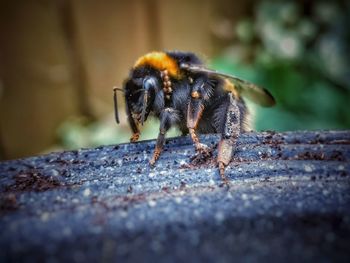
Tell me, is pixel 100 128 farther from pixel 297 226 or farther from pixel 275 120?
pixel 297 226

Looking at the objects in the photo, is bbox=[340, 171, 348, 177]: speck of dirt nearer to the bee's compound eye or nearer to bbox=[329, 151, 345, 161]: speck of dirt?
bbox=[329, 151, 345, 161]: speck of dirt

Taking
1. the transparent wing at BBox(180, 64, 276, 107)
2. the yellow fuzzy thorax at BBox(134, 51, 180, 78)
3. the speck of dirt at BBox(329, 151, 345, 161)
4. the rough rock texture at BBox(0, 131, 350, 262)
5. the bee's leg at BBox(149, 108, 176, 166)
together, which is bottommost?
the rough rock texture at BBox(0, 131, 350, 262)

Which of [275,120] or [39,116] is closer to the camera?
[275,120]

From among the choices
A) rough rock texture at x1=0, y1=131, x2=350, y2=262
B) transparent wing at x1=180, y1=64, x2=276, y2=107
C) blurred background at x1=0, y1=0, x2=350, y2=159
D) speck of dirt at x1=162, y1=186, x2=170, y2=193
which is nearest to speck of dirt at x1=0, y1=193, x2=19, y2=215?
rough rock texture at x1=0, y1=131, x2=350, y2=262

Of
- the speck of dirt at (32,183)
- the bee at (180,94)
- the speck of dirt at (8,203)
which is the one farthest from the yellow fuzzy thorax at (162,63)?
the speck of dirt at (8,203)

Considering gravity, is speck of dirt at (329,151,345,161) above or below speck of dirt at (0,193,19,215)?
above

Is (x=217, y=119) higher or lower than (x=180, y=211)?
higher

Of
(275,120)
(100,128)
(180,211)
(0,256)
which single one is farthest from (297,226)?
(100,128)
